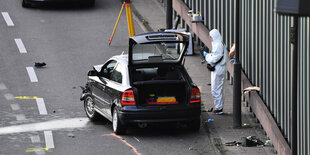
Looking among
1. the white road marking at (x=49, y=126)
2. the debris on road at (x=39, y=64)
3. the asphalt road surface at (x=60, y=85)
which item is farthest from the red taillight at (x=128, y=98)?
the debris on road at (x=39, y=64)

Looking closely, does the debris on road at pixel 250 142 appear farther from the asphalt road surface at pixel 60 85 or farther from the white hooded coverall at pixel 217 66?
the white hooded coverall at pixel 217 66

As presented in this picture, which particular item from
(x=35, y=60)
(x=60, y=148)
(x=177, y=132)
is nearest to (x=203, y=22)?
(x=35, y=60)

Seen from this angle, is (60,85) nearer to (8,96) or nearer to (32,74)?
(32,74)

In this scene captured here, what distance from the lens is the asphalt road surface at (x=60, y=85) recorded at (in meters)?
13.9

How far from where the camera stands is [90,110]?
15.9 metres

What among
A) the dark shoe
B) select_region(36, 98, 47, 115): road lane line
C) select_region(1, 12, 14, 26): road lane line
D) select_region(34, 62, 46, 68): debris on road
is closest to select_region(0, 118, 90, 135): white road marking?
select_region(36, 98, 47, 115): road lane line

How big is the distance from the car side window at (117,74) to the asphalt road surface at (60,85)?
1.08 m

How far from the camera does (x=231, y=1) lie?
60.5ft

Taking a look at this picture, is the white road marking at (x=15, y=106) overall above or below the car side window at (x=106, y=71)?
below

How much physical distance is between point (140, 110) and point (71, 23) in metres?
13.2

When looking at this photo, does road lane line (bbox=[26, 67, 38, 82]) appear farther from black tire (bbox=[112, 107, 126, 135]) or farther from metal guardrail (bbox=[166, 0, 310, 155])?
black tire (bbox=[112, 107, 126, 135])

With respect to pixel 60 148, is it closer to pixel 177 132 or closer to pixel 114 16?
pixel 177 132

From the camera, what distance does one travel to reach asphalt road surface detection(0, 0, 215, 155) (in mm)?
13883

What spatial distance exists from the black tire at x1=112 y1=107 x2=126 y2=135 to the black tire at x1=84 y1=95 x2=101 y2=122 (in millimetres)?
1085
